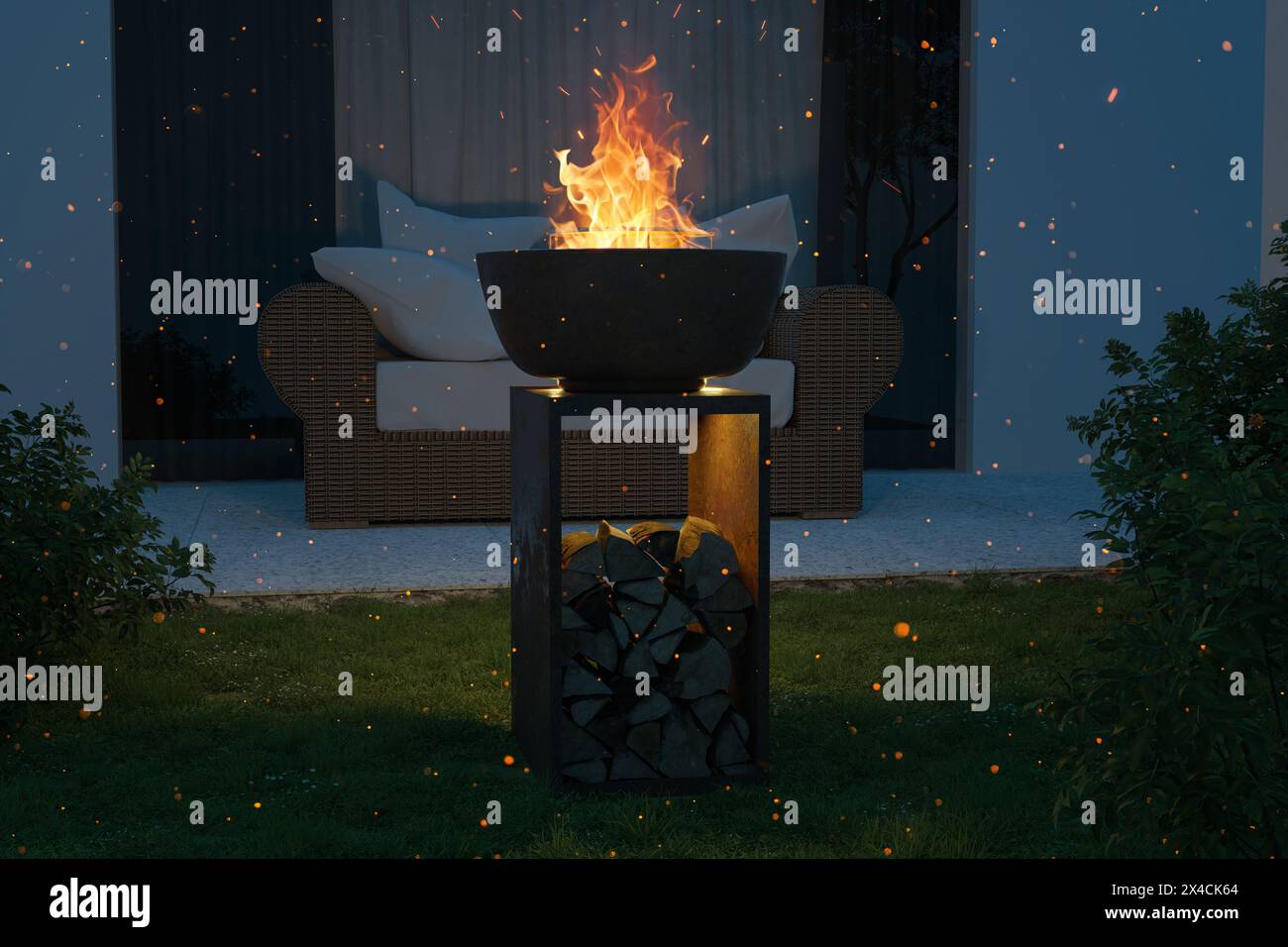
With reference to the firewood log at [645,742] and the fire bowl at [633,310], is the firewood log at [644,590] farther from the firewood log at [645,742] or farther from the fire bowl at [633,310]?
the fire bowl at [633,310]

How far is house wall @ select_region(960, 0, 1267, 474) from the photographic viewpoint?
5.94 m

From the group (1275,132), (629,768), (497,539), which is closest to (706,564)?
(629,768)

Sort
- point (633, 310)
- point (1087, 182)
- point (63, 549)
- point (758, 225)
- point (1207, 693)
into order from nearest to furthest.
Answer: point (1207, 693) → point (633, 310) → point (63, 549) → point (758, 225) → point (1087, 182)

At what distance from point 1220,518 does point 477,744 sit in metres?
1.29

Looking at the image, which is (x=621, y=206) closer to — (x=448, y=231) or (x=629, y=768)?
(x=629, y=768)

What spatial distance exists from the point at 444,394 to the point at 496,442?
21 centimetres

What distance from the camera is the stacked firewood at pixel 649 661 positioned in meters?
2.26

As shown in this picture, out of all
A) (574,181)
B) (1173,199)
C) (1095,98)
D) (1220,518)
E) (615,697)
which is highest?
(1095,98)

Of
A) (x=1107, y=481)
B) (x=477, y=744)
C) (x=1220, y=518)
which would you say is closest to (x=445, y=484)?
(x=477, y=744)

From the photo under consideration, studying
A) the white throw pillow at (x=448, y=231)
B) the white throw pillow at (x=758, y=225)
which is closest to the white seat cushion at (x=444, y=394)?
the white throw pillow at (x=448, y=231)

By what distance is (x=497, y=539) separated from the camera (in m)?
4.29

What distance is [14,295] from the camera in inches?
207
